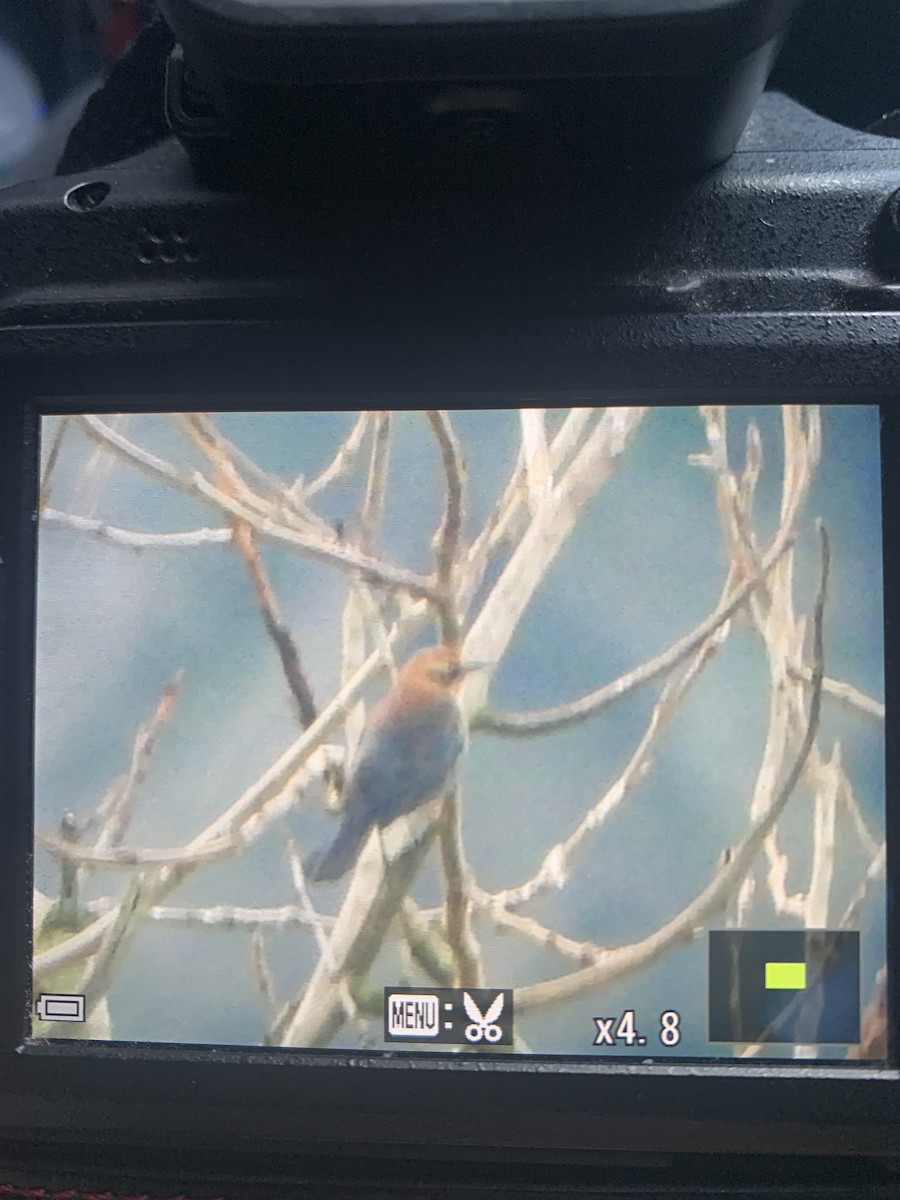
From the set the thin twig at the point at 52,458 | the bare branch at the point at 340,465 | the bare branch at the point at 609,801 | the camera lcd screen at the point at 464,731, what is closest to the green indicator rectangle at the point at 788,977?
the camera lcd screen at the point at 464,731

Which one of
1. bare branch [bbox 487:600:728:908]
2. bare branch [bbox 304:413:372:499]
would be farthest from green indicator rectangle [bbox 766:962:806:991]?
bare branch [bbox 304:413:372:499]

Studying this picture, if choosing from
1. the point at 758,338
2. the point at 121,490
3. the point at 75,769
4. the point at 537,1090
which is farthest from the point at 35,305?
the point at 537,1090

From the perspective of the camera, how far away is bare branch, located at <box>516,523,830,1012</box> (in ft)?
1.62

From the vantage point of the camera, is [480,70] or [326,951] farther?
[326,951]

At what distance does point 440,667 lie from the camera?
0.50 meters

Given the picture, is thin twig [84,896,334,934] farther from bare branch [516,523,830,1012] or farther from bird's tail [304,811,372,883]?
bare branch [516,523,830,1012]

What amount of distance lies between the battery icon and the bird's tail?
0.13m

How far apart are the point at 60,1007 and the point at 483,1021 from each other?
21 cm

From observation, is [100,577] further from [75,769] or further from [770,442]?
[770,442]

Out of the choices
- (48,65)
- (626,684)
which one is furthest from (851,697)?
(48,65)

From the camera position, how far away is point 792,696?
49 centimetres

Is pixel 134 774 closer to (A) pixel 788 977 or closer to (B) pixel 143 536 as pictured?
(B) pixel 143 536

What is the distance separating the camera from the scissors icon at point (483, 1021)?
1.64 ft

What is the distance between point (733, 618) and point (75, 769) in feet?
1.08
